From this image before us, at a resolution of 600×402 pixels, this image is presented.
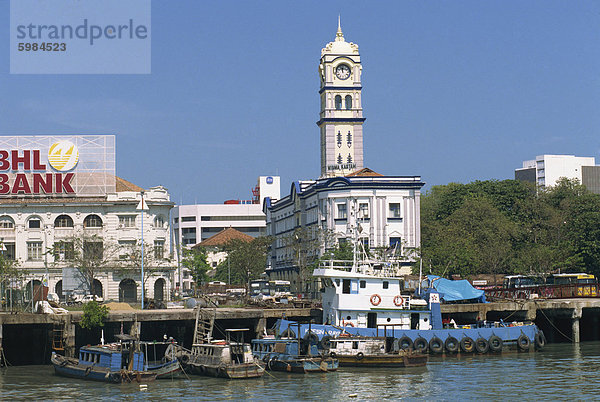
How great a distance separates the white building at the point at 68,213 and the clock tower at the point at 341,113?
153 feet

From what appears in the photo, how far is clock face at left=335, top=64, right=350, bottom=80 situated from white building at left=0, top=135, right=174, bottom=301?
52.6m

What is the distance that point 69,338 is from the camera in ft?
195

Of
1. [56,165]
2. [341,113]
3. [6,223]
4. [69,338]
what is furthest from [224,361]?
[341,113]

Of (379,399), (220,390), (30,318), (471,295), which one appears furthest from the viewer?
(471,295)

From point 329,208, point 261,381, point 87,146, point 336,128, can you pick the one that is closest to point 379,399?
point 261,381

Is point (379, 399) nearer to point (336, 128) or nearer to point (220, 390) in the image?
point (220, 390)

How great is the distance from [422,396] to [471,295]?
25.0 meters

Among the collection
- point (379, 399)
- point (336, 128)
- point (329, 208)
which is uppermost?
point (336, 128)

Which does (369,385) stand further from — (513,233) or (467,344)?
(513,233)

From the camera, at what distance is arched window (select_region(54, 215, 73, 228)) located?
96.6m

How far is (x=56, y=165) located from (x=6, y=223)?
7872 millimetres

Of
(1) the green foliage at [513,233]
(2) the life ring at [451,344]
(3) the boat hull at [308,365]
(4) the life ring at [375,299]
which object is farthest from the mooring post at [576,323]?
(3) the boat hull at [308,365]

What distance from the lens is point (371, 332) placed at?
59688 mm

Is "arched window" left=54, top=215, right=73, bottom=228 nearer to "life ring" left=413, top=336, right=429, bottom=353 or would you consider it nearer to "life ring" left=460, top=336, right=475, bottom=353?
"life ring" left=413, top=336, right=429, bottom=353
